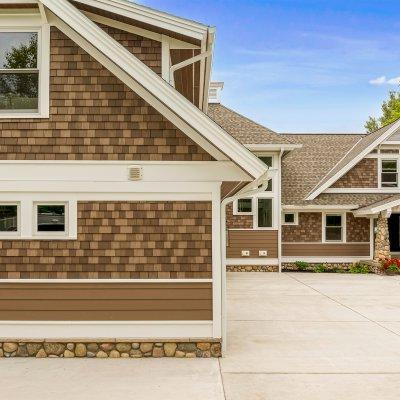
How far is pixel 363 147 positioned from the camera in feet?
78.3

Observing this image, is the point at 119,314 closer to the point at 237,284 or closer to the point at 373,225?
the point at 237,284

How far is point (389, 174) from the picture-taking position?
78.5 feet

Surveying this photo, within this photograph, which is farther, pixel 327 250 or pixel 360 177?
pixel 360 177

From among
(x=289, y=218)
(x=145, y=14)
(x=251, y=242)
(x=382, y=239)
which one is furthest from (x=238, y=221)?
(x=145, y=14)

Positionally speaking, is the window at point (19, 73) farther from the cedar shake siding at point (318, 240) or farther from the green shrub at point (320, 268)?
the green shrub at point (320, 268)

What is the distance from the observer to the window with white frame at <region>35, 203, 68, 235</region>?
28.9 feet

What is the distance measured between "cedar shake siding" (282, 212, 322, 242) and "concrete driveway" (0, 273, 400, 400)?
11.2 metres

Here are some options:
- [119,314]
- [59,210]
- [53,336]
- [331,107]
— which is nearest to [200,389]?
[119,314]

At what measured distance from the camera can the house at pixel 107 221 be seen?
8.73 m

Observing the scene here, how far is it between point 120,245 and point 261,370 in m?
2.85

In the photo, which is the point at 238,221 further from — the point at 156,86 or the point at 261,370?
the point at 156,86

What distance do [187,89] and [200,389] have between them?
7.47m

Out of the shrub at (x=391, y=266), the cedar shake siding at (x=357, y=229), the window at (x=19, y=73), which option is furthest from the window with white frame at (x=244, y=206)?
the window at (x=19, y=73)

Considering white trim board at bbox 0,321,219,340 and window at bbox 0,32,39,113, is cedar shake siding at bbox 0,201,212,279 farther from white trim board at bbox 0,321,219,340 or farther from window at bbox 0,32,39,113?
window at bbox 0,32,39,113
